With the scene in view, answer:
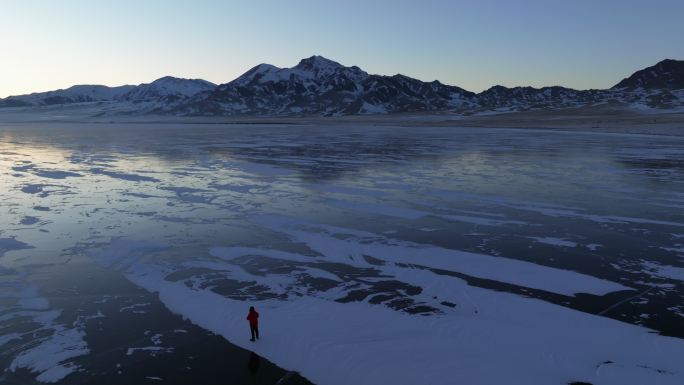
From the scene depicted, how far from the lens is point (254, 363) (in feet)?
25.8

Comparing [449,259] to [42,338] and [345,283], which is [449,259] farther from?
[42,338]

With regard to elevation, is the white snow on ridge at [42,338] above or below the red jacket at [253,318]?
below

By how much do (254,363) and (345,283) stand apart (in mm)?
3741

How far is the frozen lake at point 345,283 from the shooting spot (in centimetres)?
784

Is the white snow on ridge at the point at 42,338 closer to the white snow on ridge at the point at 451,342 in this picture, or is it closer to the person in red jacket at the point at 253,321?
the white snow on ridge at the point at 451,342

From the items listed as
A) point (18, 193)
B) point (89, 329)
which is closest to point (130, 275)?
point (89, 329)

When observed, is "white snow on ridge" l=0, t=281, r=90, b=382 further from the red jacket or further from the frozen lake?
the red jacket

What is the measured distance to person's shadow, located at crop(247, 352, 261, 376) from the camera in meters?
7.64

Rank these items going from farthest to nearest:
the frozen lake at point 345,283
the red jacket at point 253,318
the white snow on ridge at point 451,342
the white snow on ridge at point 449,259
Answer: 1. the white snow on ridge at point 449,259
2. the red jacket at point 253,318
3. the frozen lake at point 345,283
4. the white snow on ridge at point 451,342

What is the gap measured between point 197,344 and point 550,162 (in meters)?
30.3

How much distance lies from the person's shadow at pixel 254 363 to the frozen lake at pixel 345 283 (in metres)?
0.03

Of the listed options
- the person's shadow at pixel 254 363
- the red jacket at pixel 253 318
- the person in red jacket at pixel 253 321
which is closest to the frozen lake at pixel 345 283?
the person's shadow at pixel 254 363

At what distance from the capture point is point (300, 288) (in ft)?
35.8

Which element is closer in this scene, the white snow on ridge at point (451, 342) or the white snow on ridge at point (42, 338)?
the white snow on ridge at point (451, 342)
